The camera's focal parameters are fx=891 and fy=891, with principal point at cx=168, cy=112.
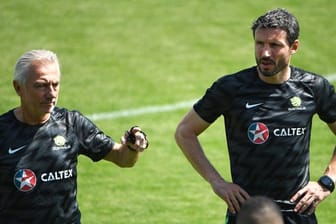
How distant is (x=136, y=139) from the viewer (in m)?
7.41

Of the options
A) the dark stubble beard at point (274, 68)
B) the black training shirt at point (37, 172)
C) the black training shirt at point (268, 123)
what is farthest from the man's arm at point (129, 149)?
the dark stubble beard at point (274, 68)

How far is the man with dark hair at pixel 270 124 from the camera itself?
7.53 meters

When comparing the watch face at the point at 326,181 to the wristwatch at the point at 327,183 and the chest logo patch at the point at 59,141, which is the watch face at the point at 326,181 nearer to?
the wristwatch at the point at 327,183

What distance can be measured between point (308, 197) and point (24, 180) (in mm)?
2364

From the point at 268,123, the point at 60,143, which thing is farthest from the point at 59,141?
the point at 268,123

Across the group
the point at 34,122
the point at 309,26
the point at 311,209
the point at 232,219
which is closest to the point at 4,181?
the point at 34,122

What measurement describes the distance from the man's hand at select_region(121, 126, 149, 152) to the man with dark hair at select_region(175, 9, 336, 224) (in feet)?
1.68

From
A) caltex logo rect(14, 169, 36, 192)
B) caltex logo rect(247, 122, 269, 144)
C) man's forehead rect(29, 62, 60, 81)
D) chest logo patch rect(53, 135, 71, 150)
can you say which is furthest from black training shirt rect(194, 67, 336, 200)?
caltex logo rect(14, 169, 36, 192)

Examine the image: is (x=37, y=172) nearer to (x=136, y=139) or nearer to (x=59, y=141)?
(x=59, y=141)

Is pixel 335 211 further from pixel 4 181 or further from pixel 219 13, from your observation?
pixel 219 13

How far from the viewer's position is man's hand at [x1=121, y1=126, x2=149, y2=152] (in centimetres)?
738

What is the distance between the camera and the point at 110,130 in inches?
→ 587

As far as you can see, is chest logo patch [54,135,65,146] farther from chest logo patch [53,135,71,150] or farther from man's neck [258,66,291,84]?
man's neck [258,66,291,84]

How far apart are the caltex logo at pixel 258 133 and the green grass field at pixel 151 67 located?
14.2ft
